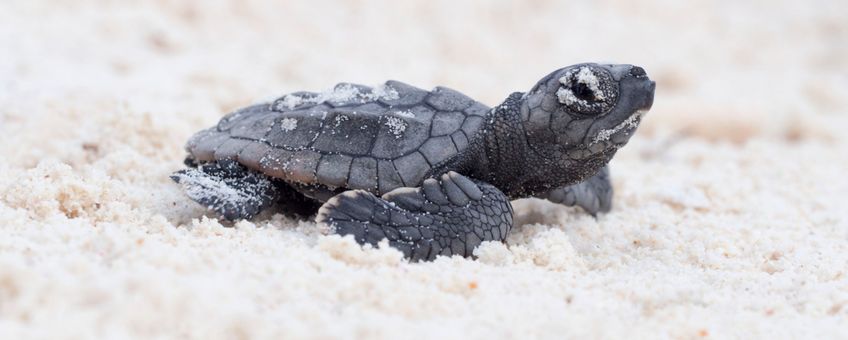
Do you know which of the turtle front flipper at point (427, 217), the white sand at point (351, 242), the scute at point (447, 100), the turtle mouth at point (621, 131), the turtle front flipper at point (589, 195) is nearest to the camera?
the white sand at point (351, 242)

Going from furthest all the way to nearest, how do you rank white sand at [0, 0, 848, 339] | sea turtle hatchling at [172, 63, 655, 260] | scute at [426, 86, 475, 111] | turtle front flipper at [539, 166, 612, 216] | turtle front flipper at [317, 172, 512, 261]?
turtle front flipper at [539, 166, 612, 216]
scute at [426, 86, 475, 111]
sea turtle hatchling at [172, 63, 655, 260]
turtle front flipper at [317, 172, 512, 261]
white sand at [0, 0, 848, 339]

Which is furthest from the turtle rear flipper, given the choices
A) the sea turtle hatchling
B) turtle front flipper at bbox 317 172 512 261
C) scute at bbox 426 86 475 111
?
scute at bbox 426 86 475 111

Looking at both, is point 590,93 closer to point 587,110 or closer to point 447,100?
point 587,110

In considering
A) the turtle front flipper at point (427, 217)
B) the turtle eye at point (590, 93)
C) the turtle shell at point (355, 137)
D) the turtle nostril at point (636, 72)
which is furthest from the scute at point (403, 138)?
the turtle nostril at point (636, 72)

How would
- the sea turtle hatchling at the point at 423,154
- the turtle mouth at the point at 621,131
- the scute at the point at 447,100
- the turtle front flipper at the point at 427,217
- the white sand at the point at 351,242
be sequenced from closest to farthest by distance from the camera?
the white sand at the point at 351,242
the turtle front flipper at the point at 427,217
the sea turtle hatchling at the point at 423,154
the turtle mouth at the point at 621,131
the scute at the point at 447,100

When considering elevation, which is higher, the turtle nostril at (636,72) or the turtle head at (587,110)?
the turtle nostril at (636,72)

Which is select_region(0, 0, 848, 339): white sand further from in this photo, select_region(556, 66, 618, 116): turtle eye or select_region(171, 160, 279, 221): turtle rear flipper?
select_region(556, 66, 618, 116): turtle eye

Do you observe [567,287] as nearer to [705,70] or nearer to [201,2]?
[201,2]

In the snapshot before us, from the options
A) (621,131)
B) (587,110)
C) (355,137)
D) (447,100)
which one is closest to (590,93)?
(587,110)

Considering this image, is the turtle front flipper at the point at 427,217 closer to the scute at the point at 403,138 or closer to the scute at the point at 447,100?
the scute at the point at 403,138
